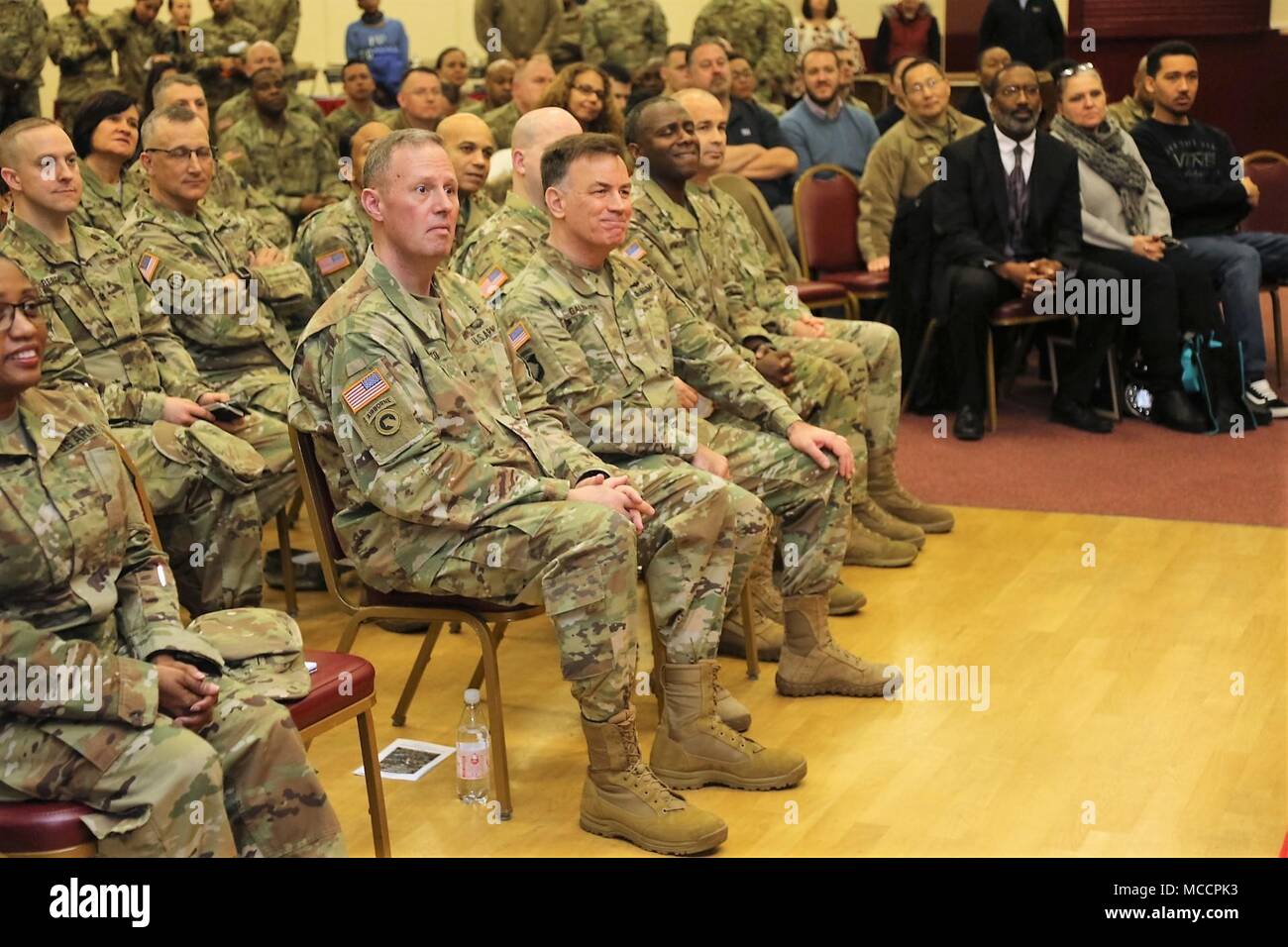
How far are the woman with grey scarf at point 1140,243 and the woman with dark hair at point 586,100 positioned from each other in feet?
6.67

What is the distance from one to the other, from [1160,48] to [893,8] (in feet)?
14.5

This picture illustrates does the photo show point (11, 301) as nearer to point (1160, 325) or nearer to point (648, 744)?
point (648, 744)

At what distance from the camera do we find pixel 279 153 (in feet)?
23.9

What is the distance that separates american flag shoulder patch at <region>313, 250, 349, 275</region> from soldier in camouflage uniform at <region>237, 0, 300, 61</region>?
5196 mm

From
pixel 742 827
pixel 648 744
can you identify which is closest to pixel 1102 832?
pixel 742 827

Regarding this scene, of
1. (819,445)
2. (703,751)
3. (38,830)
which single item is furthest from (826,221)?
(38,830)

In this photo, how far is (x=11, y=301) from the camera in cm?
248

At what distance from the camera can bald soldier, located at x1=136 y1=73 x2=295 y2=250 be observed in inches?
207

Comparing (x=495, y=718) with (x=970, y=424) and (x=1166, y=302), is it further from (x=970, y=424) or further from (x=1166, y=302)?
(x=1166, y=302)

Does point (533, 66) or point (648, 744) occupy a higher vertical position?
point (533, 66)

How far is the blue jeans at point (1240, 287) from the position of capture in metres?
6.64

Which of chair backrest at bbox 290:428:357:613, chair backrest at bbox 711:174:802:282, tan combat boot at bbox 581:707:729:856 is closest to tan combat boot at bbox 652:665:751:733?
tan combat boot at bbox 581:707:729:856

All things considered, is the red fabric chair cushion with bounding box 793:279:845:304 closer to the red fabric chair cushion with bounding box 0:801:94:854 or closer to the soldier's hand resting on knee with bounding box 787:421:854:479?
the soldier's hand resting on knee with bounding box 787:421:854:479

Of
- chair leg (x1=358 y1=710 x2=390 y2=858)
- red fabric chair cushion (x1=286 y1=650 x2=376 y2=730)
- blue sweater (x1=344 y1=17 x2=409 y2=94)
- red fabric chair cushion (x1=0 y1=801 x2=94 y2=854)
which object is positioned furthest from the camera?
blue sweater (x1=344 y1=17 x2=409 y2=94)
